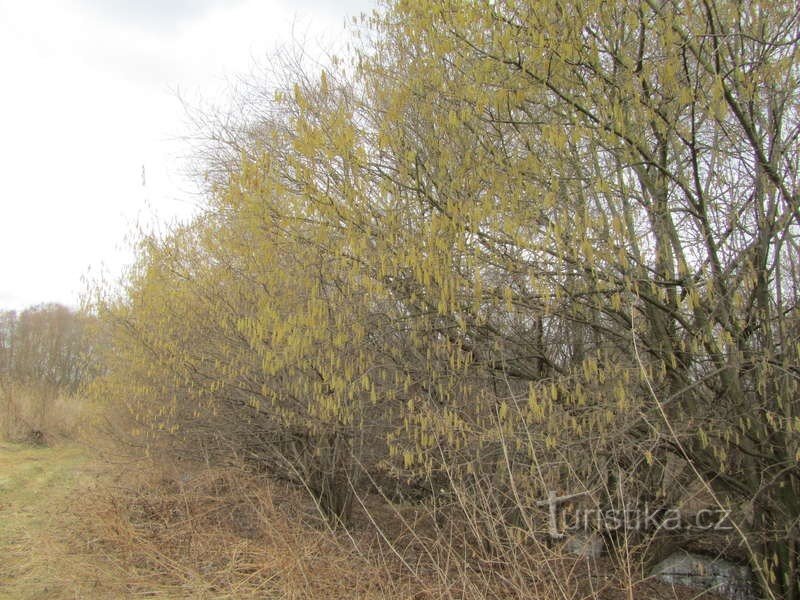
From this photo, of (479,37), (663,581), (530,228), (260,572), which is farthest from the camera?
(663,581)

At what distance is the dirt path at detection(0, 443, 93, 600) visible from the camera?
457 cm

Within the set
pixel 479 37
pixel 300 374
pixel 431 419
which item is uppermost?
pixel 479 37

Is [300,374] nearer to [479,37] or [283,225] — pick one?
[283,225]

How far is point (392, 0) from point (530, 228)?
8.48ft

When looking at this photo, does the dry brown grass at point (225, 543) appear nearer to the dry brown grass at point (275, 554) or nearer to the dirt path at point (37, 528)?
the dry brown grass at point (275, 554)

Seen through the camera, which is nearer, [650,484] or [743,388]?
[743,388]

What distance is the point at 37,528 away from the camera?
6.33 m

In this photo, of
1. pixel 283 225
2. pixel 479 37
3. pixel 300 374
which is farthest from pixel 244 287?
pixel 479 37

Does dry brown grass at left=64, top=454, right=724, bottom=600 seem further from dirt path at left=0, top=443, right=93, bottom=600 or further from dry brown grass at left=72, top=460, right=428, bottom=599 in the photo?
dirt path at left=0, top=443, right=93, bottom=600

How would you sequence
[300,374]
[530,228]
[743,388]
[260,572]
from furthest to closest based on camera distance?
1. [300,374]
2. [260,572]
3. [743,388]
4. [530,228]

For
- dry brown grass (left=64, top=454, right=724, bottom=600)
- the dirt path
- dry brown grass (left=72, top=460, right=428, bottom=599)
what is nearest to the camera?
dry brown grass (left=64, top=454, right=724, bottom=600)

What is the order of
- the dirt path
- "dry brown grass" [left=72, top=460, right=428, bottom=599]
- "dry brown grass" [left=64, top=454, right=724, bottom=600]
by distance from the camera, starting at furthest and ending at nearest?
1. the dirt path
2. "dry brown grass" [left=72, top=460, right=428, bottom=599]
3. "dry brown grass" [left=64, top=454, right=724, bottom=600]

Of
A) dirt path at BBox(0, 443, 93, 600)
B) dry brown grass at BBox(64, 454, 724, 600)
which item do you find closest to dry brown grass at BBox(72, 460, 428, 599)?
dry brown grass at BBox(64, 454, 724, 600)

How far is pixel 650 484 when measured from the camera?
491cm
